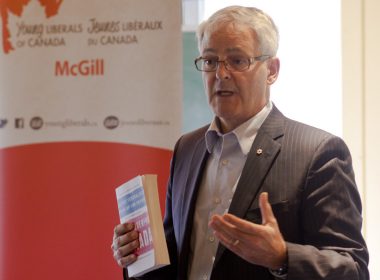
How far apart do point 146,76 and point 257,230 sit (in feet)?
6.20

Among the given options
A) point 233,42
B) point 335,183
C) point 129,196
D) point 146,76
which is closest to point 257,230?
point 335,183

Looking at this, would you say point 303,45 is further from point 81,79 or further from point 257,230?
point 257,230

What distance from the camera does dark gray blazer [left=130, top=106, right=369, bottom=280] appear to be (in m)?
1.66

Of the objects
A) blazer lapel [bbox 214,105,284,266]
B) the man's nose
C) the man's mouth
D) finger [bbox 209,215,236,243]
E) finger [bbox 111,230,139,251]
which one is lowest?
finger [bbox 111,230,139,251]

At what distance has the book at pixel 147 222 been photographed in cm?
180

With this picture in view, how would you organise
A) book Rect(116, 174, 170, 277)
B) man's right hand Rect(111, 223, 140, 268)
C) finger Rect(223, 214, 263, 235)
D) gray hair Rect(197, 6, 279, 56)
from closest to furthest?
finger Rect(223, 214, 263, 235)
book Rect(116, 174, 170, 277)
man's right hand Rect(111, 223, 140, 268)
gray hair Rect(197, 6, 279, 56)

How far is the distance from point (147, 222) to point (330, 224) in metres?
0.55

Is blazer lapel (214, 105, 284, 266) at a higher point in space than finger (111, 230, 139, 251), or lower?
higher

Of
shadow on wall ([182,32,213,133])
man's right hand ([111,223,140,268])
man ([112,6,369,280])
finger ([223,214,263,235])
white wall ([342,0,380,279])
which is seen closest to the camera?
finger ([223,214,263,235])

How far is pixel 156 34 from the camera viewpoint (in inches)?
129

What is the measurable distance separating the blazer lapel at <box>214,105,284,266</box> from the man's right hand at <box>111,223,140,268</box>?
28 cm

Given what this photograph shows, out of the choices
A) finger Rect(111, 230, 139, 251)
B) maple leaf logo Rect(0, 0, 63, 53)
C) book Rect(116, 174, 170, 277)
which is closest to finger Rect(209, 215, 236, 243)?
book Rect(116, 174, 170, 277)

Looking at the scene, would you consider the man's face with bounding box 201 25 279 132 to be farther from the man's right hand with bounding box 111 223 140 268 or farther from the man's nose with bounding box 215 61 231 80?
the man's right hand with bounding box 111 223 140 268

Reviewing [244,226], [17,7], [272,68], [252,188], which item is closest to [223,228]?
[244,226]
